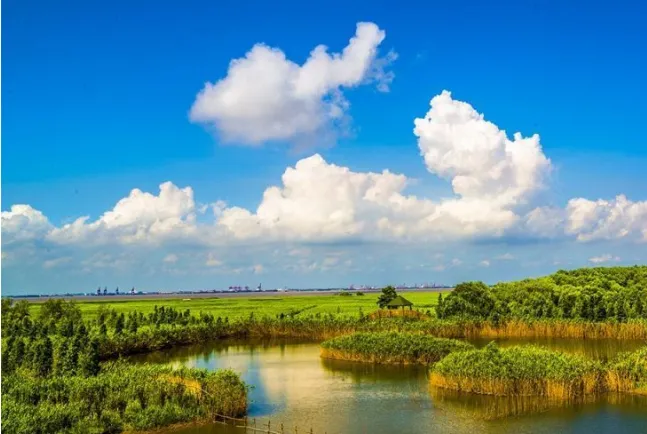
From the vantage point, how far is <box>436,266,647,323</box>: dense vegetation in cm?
3867

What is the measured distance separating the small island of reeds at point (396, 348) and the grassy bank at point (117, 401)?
1062 cm

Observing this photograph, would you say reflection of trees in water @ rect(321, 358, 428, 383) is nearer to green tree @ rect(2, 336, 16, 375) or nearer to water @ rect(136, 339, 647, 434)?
water @ rect(136, 339, 647, 434)

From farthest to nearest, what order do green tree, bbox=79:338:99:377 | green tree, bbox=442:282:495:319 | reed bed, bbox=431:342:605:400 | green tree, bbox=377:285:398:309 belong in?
green tree, bbox=377:285:398:309 < green tree, bbox=442:282:495:319 < green tree, bbox=79:338:99:377 < reed bed, bbox=431:342:605:400

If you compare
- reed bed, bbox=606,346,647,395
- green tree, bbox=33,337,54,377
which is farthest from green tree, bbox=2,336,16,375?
reed bed, bbox=606,346,647,395

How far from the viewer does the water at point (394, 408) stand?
17.2 m

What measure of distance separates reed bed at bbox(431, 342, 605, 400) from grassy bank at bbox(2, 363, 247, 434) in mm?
8006

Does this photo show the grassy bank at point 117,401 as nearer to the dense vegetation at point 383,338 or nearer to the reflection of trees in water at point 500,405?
the dense vegetation at point 383,338

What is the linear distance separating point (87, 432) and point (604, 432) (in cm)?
1426

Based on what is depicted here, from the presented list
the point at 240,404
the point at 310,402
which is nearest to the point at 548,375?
the point at 310,402

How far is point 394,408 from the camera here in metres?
19.6

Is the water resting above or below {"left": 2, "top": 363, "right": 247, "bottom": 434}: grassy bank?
A: below

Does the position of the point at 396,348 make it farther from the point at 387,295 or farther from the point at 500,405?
the point at 387,295

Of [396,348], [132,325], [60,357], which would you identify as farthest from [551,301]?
[60,357]

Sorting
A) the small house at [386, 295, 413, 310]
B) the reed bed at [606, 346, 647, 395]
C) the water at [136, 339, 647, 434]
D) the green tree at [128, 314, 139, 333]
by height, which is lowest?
the water at [136, 339, 647, 434]
